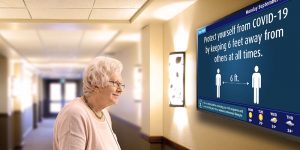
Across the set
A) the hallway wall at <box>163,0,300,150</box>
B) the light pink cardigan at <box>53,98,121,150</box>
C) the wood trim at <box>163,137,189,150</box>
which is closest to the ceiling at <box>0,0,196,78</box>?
the hallway wall at <box>163,0,300,150</box>

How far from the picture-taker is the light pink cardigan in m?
1.96

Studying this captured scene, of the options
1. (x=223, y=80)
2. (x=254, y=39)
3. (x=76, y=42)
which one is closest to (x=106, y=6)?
(x=223, y=80)

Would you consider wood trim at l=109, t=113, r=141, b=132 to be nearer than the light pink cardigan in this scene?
No

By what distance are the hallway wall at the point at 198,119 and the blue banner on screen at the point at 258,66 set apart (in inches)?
5.3

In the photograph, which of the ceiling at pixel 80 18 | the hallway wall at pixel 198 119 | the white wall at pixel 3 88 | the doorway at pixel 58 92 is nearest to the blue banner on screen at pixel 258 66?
the hallway wall at pixel 198 119

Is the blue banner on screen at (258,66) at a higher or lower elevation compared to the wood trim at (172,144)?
higher

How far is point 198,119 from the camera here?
14.4 feet

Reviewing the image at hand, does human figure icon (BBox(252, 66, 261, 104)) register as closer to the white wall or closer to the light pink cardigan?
the light pink cardigan

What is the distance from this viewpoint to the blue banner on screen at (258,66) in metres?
2.40

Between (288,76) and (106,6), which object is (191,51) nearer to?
(106,6)

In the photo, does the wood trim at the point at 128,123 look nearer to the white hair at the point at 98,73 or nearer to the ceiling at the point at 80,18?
the ceiling at the point at 80,18

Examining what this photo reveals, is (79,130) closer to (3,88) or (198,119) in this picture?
(198,119)

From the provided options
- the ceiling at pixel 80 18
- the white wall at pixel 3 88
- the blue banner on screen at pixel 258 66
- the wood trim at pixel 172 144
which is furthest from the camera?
the white wall at pixel 3 88

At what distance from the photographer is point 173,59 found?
16.8 feet
